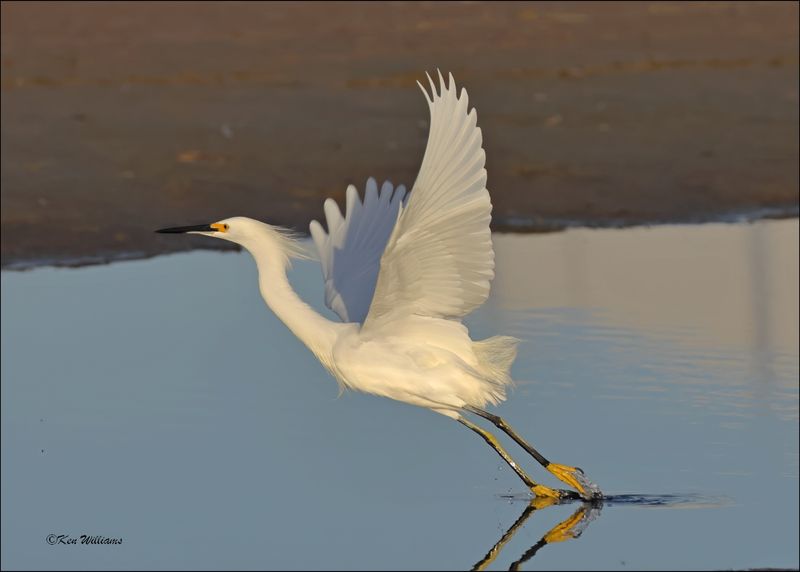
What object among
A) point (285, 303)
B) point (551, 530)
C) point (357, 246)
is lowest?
point (551, 530)

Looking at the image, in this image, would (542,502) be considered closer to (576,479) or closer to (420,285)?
(576,479)

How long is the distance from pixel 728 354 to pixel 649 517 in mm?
2509

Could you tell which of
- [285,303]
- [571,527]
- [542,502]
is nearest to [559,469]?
[542,502]

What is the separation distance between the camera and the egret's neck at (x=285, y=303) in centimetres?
670

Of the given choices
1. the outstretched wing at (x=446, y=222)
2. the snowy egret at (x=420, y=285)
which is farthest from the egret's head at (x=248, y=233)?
the outstretched wing at (x=446, y=222)

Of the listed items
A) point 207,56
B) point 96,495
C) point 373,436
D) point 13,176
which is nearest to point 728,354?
point 373,436

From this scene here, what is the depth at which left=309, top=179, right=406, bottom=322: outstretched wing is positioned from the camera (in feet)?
23.6

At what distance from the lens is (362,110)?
613 inches

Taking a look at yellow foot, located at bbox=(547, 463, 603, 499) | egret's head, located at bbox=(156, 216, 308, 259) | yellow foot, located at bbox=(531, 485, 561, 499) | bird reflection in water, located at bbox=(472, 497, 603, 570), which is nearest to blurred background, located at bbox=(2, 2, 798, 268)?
egret's head, located at bbox=(156, 216, 308, 259)

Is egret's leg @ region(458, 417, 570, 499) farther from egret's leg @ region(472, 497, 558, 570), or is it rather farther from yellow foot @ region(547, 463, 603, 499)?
yellow foot @ region(547, 463, 603, 499)

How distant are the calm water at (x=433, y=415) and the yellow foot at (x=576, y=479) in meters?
0.06

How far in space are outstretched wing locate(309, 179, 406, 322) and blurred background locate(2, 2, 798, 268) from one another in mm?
4105

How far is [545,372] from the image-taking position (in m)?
8.05

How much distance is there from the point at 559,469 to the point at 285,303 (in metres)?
1.33
